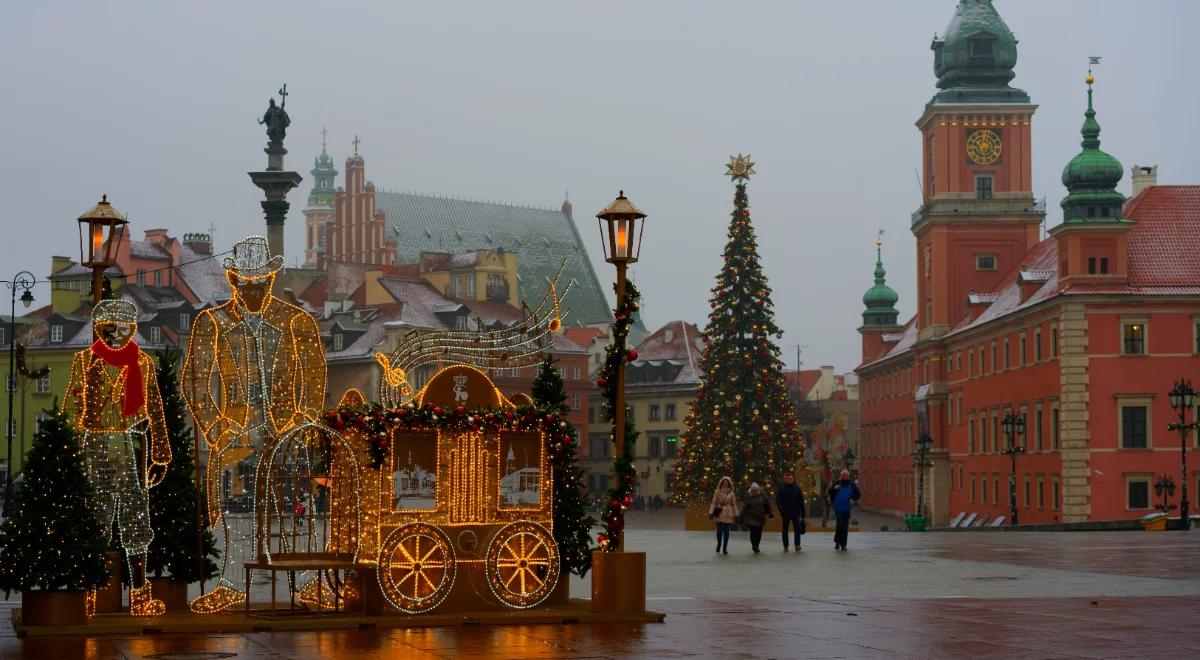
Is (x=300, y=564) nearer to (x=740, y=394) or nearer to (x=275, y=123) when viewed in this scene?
(x=275, y=123)

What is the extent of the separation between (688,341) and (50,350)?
45410 mm

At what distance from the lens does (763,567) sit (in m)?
29.4

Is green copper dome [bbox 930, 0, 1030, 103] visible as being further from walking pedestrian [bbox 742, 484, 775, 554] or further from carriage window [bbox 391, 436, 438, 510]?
carriage window [bbox 391, 436, 438, 510]

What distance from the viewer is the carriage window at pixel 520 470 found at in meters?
19.0

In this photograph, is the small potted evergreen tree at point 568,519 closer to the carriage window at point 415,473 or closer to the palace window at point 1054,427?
the carriage window at point 415,473

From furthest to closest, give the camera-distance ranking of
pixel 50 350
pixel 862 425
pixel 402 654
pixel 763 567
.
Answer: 1. pixel 862 425
2. pixel 50 350
3. pixel 763 567
4. pixel 402 654

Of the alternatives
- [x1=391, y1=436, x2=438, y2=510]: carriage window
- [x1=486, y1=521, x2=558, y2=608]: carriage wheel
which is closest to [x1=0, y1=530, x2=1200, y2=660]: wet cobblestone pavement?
[x1=486, y1=521, x2=558, y2=608]: carriage wheel

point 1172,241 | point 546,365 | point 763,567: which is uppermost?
point 1172,241

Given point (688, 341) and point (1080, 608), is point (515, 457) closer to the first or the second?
point (1080, 608)

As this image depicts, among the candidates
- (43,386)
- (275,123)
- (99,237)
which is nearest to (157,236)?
(43,386)

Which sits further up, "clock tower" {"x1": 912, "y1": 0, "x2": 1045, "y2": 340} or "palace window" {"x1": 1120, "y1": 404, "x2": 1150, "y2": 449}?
"clock tower" {"x1": 912, "y1": 0, "x2": 1045, "y2": 340}

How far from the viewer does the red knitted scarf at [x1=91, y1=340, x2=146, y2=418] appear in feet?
59.6

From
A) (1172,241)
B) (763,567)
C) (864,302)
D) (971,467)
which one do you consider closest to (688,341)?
(864,302)

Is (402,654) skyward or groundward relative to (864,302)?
groundward
